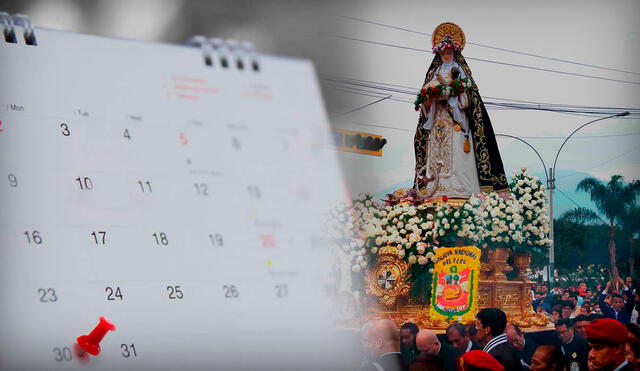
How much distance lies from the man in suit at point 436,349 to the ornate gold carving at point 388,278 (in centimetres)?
17

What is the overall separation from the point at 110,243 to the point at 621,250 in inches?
79.7

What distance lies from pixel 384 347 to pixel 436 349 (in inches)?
15.8

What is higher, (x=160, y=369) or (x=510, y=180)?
(x=510, y=180)

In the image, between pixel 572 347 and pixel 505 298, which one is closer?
pixel 572 347

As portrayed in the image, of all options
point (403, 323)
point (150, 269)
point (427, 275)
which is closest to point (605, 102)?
point (427, 275)

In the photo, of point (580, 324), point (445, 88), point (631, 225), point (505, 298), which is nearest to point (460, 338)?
point (505, 298)

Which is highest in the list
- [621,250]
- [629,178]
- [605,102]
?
[605,102]

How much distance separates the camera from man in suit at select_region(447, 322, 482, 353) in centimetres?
263

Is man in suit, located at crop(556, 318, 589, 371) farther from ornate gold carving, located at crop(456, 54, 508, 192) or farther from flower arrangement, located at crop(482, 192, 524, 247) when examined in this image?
ornate gold carving, located at crop(456, 54, 508, 192)

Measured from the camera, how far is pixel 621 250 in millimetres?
2662

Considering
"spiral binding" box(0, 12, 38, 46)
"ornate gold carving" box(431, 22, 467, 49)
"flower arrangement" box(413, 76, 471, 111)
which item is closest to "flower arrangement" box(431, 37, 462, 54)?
"ornate gold carving" box(431, 22, 467, 49)

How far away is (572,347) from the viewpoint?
2.66 meters

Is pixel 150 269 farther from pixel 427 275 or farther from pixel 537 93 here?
pixel 537 93

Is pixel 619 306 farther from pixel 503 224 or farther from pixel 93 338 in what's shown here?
pixel 93 338
